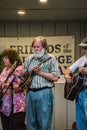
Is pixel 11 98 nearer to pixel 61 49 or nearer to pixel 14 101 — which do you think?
pixel 14 101

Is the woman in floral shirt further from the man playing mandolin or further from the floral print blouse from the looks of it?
the man playing mandolin

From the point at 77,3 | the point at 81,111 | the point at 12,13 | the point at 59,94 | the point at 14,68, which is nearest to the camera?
the point at 81,111

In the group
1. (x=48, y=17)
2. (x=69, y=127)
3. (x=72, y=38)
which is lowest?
(x=69, y=127)

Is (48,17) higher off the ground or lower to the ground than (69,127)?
higher

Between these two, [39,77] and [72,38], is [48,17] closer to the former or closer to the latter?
[72,38]

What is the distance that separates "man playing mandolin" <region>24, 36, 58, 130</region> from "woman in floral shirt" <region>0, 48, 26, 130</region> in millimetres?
317

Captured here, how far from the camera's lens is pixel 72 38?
4.99 meters

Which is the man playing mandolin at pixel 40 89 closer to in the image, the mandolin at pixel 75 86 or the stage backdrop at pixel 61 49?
the mandolin at pixel 75 86

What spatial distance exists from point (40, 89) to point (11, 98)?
50 cm

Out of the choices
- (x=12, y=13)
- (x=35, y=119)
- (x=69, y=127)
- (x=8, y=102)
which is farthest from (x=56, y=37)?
(x=35, y=119)

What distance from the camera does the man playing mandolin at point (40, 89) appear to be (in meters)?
2.85

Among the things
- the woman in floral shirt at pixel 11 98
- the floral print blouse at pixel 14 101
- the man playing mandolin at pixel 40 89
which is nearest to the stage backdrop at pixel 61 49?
the woman in floral shirt at pixel 11 98

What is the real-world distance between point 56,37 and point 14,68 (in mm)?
2033

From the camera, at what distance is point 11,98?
325cm
